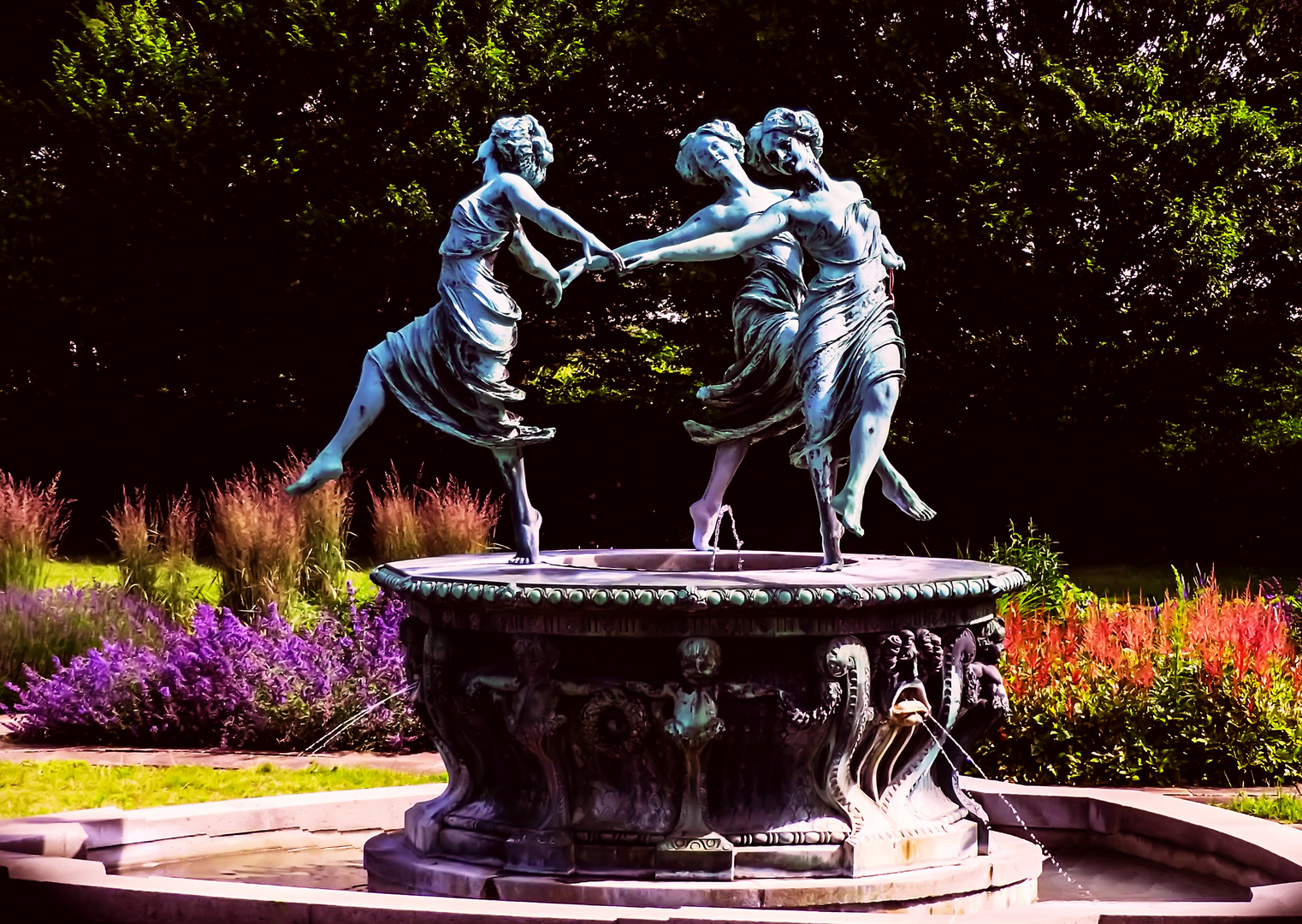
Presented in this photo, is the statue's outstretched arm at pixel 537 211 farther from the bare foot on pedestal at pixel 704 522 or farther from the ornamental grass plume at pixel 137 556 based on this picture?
the ornamental grass plume at pixel 137 556

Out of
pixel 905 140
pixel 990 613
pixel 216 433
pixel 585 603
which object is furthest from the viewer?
pixel 216 433

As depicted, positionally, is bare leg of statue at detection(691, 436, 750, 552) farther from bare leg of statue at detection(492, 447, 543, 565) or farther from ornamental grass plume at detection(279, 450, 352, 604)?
A: ornamental grass plume at detection(279, 450, 352, 604)

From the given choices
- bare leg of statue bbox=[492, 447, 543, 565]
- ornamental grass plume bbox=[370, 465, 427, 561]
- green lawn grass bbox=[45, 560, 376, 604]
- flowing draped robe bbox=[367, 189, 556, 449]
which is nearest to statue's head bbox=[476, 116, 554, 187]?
flowing draped robe bbox=[367, 189, 556, 449]

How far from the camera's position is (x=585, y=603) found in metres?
5.24

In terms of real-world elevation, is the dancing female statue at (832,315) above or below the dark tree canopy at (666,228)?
below

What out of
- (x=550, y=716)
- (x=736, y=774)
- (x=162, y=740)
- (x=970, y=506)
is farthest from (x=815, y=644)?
(x=970, y=506)

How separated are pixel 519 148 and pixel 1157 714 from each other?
4563 mm

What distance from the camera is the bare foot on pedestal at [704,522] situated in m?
6.67

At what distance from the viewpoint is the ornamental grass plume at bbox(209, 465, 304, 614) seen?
38.8 ft

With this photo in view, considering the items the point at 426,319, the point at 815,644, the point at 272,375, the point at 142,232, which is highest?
the point at 142,232

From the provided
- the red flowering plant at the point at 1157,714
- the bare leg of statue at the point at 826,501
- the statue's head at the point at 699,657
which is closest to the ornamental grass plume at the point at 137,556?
the red flowering plant at the point at 1157,714

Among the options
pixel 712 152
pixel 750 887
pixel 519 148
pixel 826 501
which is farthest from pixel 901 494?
pixel 519 148

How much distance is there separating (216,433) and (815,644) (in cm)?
1584

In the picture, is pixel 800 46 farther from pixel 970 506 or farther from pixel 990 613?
pixel 990 613
